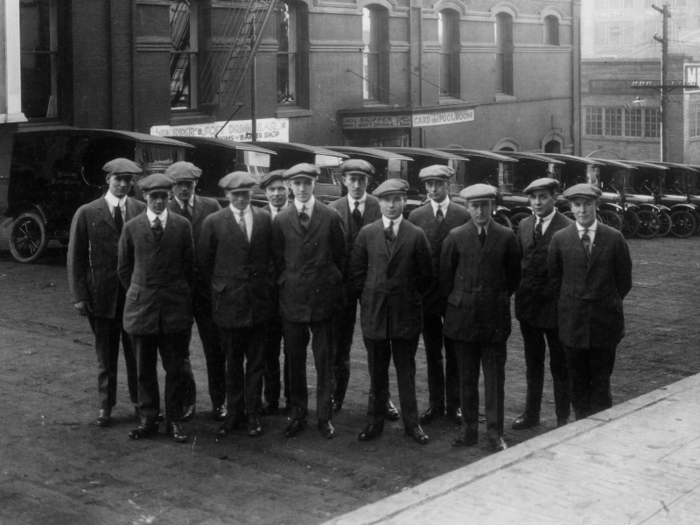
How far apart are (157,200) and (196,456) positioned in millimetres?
1868

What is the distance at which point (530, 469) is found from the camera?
5.82m

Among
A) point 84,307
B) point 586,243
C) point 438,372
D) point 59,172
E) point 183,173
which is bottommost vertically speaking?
point 438,372

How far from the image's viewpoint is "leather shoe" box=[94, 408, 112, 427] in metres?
7.54

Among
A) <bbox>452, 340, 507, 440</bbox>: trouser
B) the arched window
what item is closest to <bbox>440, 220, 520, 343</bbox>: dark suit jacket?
<bbox>452, 340, 507, 440</bbox>: trouser

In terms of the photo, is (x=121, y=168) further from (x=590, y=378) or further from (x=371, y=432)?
(x=590, y=378)

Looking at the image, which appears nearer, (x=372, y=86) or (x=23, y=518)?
(x=23, y=518)

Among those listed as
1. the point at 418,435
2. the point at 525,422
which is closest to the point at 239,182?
the point at 418,435

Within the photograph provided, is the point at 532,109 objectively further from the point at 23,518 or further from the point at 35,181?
the point at 23,518

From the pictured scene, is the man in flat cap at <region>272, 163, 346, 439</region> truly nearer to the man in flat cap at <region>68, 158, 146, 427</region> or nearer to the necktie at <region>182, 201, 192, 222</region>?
the necktie at <region>182, 201, 192, 222</region>

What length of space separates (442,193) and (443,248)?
0.75 metres

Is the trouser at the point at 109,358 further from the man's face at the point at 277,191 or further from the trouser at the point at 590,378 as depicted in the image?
the trouser at the point at 590,378

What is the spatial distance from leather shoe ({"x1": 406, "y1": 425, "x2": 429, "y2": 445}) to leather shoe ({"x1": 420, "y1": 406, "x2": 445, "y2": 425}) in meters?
0.47

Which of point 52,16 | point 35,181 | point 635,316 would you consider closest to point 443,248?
point 635,316

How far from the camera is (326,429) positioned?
7.33 metres
